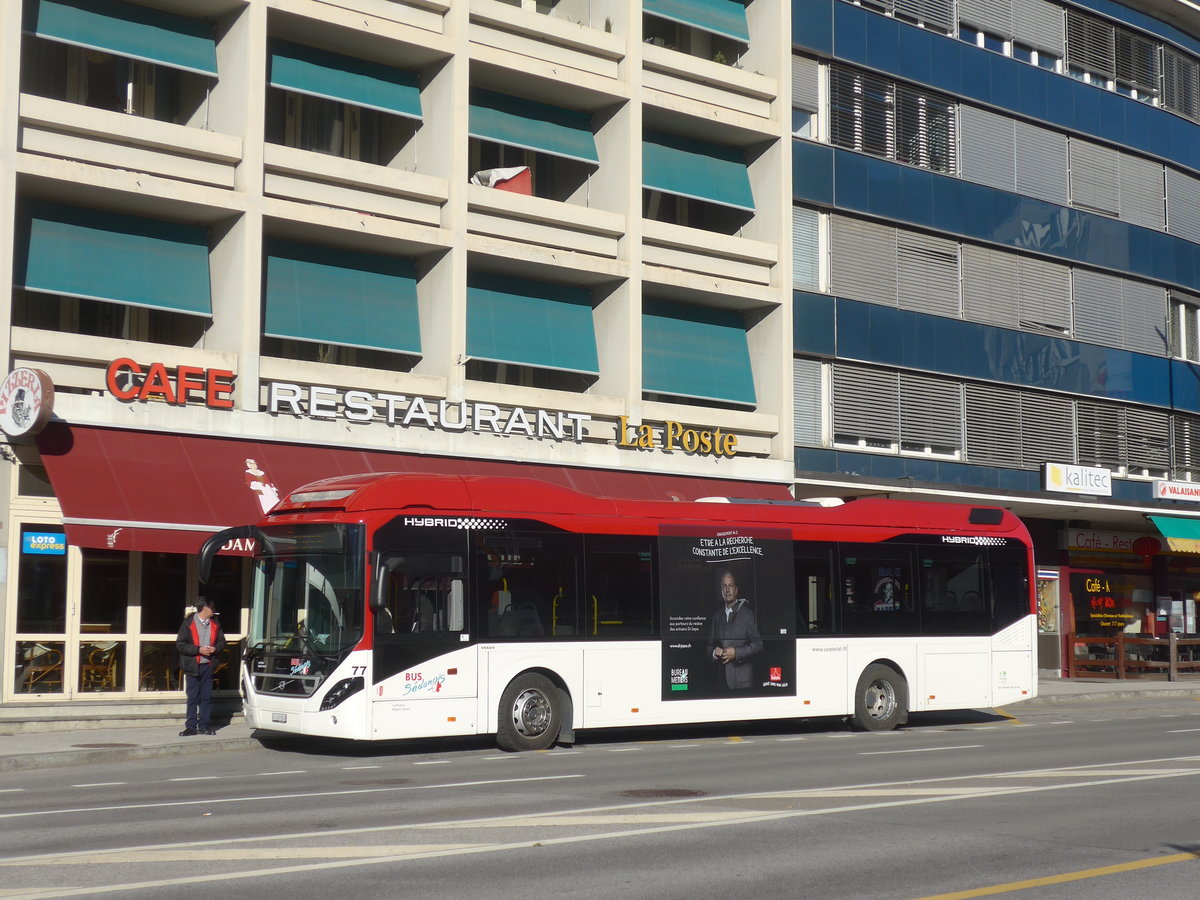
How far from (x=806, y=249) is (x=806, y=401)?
10.6 feet

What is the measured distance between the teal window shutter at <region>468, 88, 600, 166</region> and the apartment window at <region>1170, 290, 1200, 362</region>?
18891 millimetres

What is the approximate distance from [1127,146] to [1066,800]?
3005 centimetres

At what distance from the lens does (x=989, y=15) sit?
117ft

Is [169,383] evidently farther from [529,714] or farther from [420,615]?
[529,714]

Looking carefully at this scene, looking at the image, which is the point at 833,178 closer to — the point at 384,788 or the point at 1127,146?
the point at 1127,146

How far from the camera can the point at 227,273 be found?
23.8m

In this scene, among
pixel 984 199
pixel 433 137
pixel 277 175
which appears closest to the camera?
pixel 277 175

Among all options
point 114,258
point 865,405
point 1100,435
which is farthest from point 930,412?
point 114,258

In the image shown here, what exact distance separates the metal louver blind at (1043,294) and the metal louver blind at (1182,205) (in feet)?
17.2

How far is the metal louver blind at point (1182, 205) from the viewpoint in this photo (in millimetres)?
40156

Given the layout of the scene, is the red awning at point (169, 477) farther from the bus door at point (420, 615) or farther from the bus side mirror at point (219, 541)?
the bus door at point (420, 615)

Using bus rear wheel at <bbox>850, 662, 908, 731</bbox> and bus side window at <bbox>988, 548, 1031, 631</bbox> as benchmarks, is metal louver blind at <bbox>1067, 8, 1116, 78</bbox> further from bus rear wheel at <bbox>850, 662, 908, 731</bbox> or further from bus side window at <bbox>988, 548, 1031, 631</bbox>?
bus rear wheel at <bbox>850, 662, 908, 731</bbox>

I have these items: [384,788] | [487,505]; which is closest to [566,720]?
[487,505]

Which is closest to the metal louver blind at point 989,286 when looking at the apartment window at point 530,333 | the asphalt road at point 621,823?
the apartment window at point 530,333
